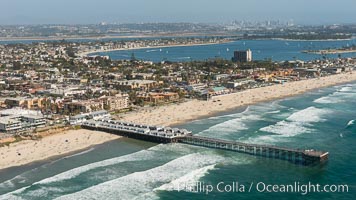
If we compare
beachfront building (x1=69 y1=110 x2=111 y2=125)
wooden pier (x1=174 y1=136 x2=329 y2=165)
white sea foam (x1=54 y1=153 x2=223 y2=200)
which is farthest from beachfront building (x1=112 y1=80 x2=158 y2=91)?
white sea foam (x1=54 y1=153 x2=223 y2=200)

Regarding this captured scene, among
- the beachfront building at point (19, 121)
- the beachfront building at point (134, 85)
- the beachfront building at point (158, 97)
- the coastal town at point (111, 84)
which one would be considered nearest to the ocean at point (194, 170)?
the coastal town at point (111, 84)

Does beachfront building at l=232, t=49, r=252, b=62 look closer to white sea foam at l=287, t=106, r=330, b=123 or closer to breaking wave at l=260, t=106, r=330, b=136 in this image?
white sea foam at l=287, t=106, r=330, b=123

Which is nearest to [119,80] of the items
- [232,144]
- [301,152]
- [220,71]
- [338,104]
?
[220,71]

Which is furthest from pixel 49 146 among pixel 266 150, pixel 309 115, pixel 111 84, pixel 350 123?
pixel 111 84

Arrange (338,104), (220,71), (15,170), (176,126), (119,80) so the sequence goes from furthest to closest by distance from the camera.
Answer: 1. (220,71)
2. (119,80)
3. (338,104)
4. (176,126)
5. (15,170)

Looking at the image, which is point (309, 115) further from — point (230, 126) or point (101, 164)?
point (101, 164)

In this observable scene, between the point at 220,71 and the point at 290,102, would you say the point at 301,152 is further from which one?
the point at 220,71

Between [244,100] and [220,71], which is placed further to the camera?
[220,71]
